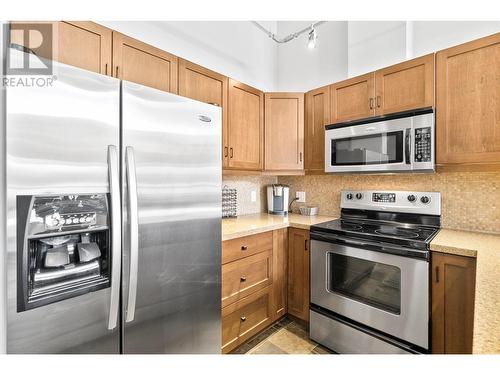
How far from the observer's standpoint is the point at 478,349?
535mm

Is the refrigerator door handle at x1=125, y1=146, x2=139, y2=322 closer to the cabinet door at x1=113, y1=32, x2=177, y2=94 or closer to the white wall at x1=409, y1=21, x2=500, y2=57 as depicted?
the cabinet door at x1=113, y1=32, x2=177, y2=94

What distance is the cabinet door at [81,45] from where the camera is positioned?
1329 millimetres

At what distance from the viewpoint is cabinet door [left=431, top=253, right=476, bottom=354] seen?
1.40 meters

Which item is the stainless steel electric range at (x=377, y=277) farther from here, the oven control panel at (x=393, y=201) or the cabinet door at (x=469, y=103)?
the cabinet door at (x=469, y=103)

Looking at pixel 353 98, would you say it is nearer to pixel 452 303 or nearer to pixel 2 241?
pixel 452 303

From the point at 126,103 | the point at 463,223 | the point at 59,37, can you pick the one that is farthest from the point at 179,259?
the point at 463,223

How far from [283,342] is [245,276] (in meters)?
0.66

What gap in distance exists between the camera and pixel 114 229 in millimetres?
1066

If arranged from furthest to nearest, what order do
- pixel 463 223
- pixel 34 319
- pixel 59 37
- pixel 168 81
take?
pixel 463 223, pixel 168 81, pixel 59 37, pixel 34 319

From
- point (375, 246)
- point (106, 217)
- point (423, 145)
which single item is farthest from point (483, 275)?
point (106, 217)

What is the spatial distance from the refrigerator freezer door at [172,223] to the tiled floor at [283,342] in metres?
0.57

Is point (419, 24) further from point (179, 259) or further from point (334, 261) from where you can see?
point (179, 259)

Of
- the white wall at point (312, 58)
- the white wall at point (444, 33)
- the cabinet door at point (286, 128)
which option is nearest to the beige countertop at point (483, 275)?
the cabinet door at point (286, 128)

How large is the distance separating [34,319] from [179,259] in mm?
593
